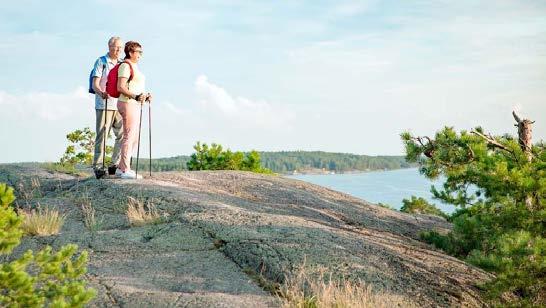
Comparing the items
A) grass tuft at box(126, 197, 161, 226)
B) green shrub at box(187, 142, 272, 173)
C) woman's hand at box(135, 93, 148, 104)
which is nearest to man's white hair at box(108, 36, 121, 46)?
woman's hand at box(135, 93, 148, 104)

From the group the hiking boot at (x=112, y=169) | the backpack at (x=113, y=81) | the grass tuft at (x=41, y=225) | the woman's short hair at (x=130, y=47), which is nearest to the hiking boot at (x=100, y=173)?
the hiking boot at (x=112, y=169)

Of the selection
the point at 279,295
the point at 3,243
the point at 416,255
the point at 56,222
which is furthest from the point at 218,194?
the point at 3,243

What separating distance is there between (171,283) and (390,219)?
7026 mm

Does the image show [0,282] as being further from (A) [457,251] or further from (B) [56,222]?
(A) [457,251]

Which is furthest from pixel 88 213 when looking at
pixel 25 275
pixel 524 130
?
pixel 524 130

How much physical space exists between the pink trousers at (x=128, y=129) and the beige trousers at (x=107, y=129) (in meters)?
0.38

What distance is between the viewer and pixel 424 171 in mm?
11477

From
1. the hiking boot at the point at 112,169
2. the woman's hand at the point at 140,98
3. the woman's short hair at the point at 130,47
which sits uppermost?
the woman's short hair at the point at 130,47

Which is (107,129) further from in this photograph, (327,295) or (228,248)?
(327,295)

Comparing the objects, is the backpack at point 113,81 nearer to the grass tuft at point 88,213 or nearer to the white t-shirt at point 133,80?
the white t-shirt at point 133,80

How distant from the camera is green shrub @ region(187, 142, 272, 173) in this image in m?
24.0

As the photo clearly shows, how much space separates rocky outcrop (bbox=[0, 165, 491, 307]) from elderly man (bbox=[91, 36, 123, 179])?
0.56 metres

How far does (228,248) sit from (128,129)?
4318 mm

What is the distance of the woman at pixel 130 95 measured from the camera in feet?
37.1
